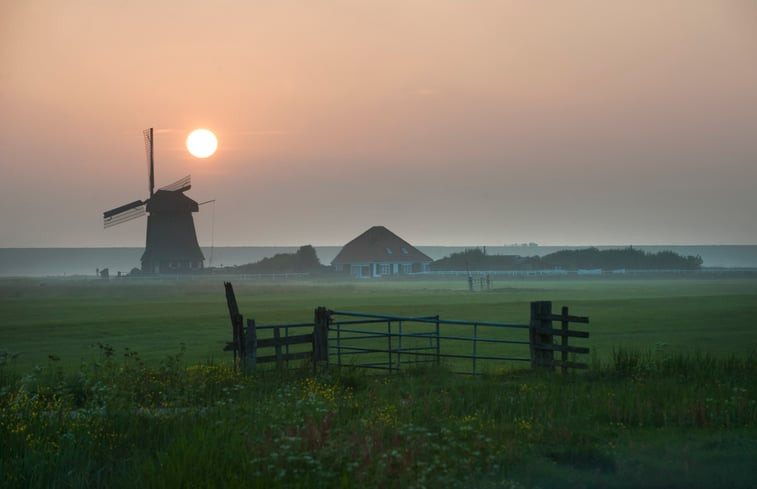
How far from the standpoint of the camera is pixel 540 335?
18312 mm

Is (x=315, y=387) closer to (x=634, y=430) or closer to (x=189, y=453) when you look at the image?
(x=189, y=453)

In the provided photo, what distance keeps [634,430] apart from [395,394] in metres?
4.57

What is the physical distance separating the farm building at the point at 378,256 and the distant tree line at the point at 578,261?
758 cm

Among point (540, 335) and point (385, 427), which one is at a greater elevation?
point (540, 335)

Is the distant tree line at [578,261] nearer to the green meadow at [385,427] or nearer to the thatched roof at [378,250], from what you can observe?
the thatched roof at [378,250]

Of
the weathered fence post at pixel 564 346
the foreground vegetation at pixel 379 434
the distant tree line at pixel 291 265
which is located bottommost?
the foreground vegetation at pixel 379 434

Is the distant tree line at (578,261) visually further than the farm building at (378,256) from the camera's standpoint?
Yes

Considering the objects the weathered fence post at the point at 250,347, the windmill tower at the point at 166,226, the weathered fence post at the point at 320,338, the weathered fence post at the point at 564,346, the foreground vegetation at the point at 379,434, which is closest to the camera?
the foreground vegetation at the point at 379,434

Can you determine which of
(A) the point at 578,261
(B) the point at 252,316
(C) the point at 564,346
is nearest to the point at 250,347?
(C) the point at 564,346

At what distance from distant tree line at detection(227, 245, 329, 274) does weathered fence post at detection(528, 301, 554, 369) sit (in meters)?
80.8

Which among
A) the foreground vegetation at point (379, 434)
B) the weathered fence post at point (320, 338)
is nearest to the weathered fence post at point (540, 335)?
the foreground vegetation at point (379, 434)

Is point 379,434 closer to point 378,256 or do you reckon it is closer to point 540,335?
point 540,335

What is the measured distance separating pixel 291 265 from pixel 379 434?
91.5 m

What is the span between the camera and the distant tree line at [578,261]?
105 meters
